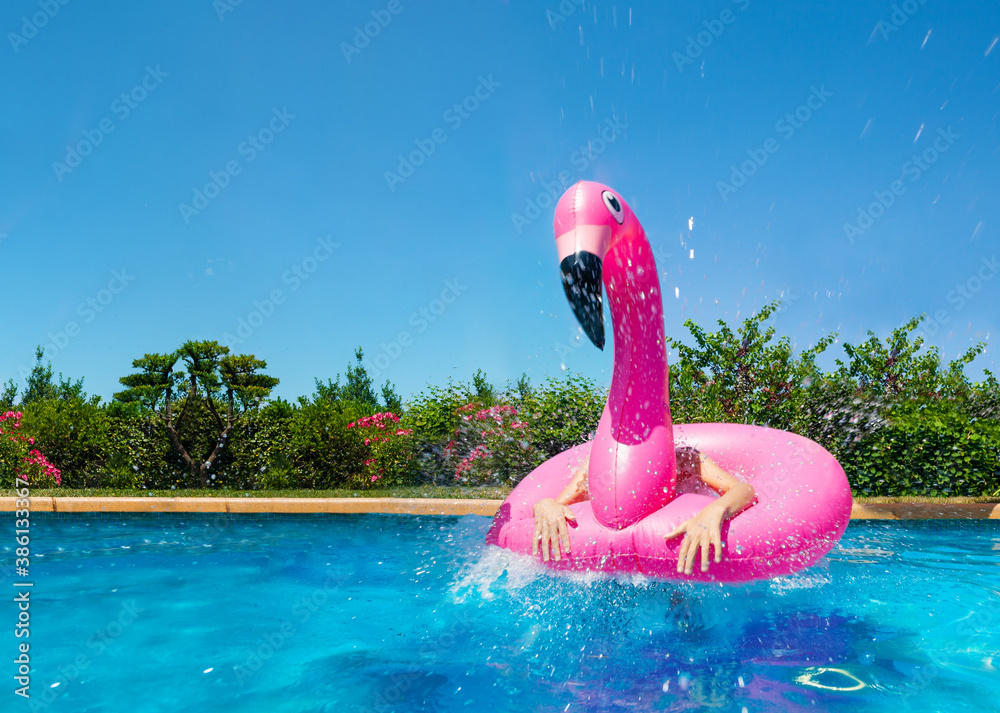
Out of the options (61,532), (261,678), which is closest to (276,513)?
(61,532)

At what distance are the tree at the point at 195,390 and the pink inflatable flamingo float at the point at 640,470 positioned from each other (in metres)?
8.72

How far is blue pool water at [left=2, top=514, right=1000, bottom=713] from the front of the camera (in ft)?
10.0

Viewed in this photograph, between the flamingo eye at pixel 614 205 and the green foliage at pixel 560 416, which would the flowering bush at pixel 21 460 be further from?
the flamingo eye at pixel 614 205

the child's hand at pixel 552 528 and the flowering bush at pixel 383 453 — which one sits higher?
the flowering bush at pixel 383 453

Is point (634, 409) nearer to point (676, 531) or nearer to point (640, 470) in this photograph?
point (640, 470)

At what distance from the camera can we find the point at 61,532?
754 cm

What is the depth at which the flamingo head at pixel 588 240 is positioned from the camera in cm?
341

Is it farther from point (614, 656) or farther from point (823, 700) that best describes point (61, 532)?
point (823, 700)

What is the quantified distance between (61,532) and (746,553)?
7.55 meters

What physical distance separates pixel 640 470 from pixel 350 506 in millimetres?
5443

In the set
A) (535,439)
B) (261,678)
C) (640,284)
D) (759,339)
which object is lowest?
(261,678)

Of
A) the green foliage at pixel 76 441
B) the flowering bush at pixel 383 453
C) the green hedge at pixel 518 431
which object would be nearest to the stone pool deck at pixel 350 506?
the green hedge at pixel 518 431

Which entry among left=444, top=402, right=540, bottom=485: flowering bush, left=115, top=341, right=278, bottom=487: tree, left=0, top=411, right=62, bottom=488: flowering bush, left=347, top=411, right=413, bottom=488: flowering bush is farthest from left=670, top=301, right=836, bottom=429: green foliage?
left=0, top=411, right=62, bottom=488: flowering bush

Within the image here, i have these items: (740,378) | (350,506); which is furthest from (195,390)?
(740,378)
